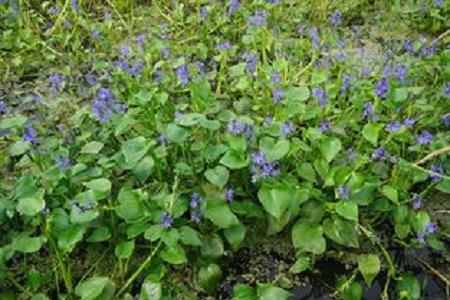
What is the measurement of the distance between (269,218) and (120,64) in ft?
3.63

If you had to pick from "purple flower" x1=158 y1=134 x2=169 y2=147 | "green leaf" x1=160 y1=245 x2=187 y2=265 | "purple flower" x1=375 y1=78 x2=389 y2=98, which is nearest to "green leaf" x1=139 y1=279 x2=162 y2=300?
"green leaf" x1=160 y1=245 x2=187 y2=265

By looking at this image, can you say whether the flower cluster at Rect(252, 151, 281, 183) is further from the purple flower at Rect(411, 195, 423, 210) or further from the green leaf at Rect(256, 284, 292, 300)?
the purple flower at Rect(411, 195, 423, 210)

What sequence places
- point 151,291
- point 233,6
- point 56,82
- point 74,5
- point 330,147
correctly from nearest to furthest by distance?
point 151,291 < point 330,147 < point 56,82 < point 233,6 < point 74,5

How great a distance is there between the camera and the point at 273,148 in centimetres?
222

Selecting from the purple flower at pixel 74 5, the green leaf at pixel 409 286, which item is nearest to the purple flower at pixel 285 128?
the green leaf at pixel 409 286

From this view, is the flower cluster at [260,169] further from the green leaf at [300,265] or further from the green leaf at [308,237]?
the green leaf at [300,265]

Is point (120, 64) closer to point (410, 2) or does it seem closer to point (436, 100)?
point (436, 100)

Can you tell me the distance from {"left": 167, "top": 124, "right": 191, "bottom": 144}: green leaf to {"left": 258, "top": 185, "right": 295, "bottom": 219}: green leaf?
367 mm

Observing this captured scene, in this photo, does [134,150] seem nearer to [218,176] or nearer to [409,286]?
[218,176]

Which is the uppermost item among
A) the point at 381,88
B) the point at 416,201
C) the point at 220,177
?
the point at 381,88

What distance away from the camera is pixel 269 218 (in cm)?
229

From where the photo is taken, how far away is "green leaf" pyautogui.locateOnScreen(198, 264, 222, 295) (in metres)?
2.17

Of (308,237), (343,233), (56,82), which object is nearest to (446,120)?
(343,233)

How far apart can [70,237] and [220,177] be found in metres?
0.61
